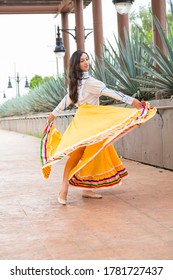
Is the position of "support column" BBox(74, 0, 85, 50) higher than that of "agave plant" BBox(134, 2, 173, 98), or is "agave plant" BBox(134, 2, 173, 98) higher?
"support column" BBox(74, 0, 85, 50)

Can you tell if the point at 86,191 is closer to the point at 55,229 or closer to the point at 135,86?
the point at 55,229

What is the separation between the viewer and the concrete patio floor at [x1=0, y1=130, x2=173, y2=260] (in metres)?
4.75

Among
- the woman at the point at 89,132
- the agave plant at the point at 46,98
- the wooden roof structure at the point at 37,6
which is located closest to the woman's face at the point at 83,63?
the woman at the point at 89,132

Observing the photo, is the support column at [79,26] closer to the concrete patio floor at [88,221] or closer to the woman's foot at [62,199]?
the concrete patio floor at [88,221]

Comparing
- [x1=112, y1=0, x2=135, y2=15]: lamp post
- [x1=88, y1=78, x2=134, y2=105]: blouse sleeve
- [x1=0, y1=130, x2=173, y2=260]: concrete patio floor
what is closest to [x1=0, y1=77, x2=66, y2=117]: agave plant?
[x1=112, y1=0, x2=135, y2=15]: lamp post

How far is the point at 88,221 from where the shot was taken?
5.98 metres

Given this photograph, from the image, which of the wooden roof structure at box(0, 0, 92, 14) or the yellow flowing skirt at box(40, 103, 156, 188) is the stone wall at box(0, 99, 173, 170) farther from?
the wooden roof structure at box(0, 0, 92, 14)

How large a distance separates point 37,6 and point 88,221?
22.1 metres

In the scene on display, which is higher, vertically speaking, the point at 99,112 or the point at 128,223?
the point at 99,112

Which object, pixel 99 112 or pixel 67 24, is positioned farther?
pixel 67 24

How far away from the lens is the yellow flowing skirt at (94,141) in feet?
22.4

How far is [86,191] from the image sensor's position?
7.48 m
